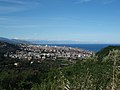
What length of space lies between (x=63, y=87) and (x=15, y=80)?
3674cm

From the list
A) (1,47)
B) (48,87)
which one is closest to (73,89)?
(48,87)

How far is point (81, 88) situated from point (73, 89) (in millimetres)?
319

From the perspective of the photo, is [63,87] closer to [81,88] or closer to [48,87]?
[81,88]

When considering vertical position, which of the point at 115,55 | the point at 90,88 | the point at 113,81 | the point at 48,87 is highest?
the point at 115,55

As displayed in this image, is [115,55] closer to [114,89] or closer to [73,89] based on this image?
[114,89]

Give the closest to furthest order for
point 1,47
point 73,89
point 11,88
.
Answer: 1. point 73,89
2. point 11,88
3. point 1,47

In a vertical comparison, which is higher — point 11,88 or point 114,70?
point 114,70

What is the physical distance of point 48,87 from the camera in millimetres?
23828

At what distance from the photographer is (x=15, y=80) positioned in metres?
40.8

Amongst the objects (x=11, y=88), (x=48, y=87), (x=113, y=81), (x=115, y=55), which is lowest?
(x=11, y=88)

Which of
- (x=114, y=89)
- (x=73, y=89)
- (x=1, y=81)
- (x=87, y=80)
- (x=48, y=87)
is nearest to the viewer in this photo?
(x=114, y=89)

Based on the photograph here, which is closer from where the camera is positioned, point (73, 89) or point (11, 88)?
point (73, 89)

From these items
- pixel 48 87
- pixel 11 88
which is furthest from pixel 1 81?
pixel 48 87

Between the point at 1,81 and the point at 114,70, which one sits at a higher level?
the point at 114,70
